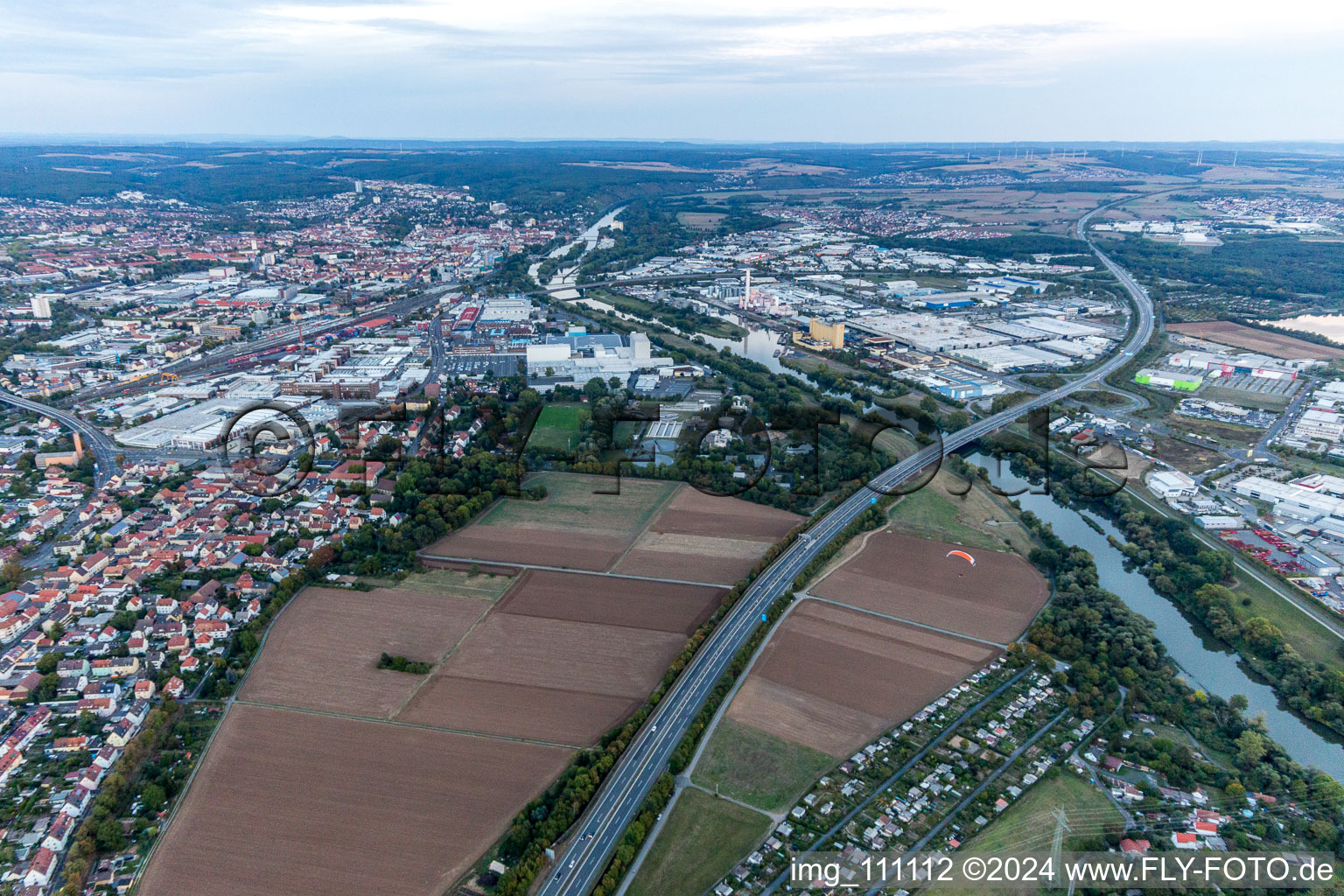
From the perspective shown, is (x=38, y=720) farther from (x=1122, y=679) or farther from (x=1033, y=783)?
(x=1122, y=679)

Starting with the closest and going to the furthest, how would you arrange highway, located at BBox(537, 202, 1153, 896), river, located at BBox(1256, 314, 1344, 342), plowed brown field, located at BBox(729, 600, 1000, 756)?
highway, located at BBox(537, 202, 1153, 896) < plowed brown field, located at BBox(729, 600, 1000, 756) < river, located at BBox(1256, 314, 1344, 342)

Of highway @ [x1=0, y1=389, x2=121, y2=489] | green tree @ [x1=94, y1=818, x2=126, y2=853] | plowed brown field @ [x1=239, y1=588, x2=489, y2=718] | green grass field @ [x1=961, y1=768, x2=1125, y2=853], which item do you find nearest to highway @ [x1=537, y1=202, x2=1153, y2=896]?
plowed brown field @ [x1=239, y1=588, x2=489, y2=718]

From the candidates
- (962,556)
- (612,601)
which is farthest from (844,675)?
(962,556)

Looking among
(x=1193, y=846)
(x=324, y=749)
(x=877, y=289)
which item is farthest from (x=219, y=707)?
(x=877, y=289)

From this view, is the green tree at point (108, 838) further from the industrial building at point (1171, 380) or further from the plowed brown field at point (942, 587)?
the industrial building at point (1171, 380)

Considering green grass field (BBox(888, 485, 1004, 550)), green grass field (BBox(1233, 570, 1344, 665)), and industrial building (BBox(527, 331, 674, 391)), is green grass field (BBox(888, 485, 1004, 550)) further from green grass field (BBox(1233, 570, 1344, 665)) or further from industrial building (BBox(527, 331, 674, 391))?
industrial building (BBox(527, 331, 674, 391))
